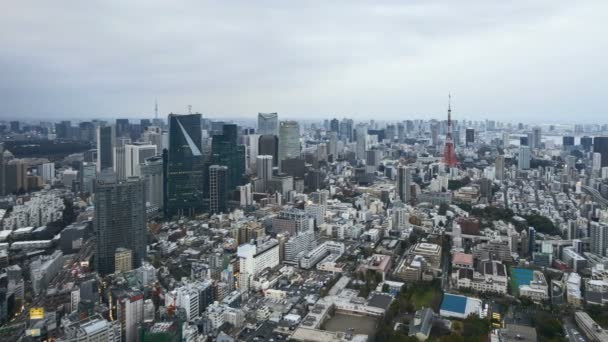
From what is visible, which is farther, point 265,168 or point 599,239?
point 265,168

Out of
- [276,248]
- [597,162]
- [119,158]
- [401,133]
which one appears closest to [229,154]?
[119,158]

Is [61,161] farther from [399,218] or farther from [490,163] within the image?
[490,163]

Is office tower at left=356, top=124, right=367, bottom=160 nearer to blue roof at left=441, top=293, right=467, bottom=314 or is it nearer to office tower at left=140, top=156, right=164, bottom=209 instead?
office tower at left=140, top=156, right=164, bottom=209

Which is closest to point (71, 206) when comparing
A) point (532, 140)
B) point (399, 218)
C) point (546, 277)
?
point (399, 218)

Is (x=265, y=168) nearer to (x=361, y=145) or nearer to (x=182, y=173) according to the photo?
(x=182, y=173)

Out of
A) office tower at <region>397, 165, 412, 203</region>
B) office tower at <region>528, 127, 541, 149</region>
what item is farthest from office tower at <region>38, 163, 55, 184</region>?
office tower at <region>528, 127, 541, 149</region>

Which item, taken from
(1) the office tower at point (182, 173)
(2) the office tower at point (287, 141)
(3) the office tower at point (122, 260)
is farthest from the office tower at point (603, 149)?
(3) the office tower at point (122, 260)
